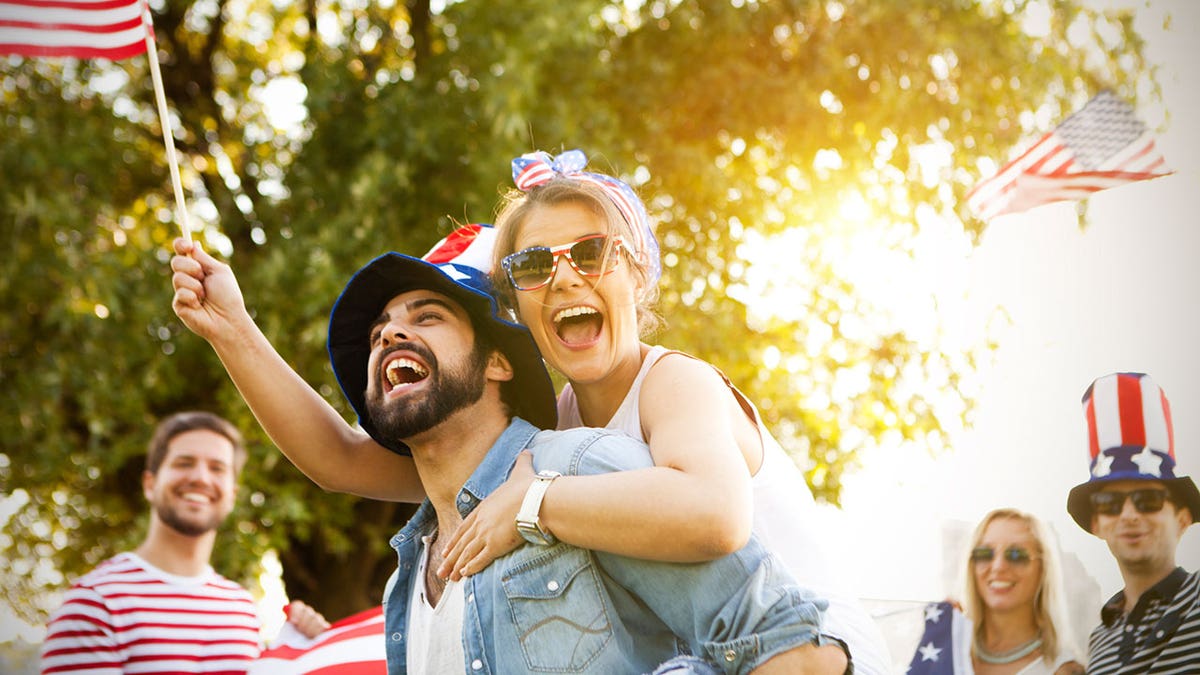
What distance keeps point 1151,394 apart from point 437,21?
5850mm

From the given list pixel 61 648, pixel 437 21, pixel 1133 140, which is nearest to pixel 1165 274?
pixel 1133 140

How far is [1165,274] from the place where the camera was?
740 cm

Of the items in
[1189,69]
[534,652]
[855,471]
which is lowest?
[534,652]

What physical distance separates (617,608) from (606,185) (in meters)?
1.11

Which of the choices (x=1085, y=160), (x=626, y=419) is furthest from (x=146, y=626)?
(x=1085, y=160)

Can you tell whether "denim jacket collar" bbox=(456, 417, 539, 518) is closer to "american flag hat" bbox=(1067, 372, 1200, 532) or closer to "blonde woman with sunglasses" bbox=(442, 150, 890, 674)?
"blonde woman with sunglasses" bbox=(442, 150, 890, 674)

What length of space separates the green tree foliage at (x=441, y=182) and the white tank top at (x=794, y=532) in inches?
207

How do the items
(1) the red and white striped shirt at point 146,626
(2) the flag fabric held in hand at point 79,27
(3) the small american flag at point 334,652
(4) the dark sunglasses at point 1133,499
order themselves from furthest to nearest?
(1) the red and white striped shirt at point 146,626
(4) the dark sunglasses at point 1133,499
(2) the flag fabric held in hand at point 79,27
(3) the small american flag at point 334,652

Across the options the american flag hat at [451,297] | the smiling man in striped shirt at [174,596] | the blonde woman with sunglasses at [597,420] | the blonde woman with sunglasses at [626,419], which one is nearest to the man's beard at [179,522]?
the smiling man in striped shirt at [174,596]

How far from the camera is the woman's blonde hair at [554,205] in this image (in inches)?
112

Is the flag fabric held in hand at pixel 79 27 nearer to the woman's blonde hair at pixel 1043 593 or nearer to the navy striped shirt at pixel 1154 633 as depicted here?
the woman's blonde hair at pixel 1043 593

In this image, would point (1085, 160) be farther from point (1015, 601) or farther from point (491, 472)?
point (491, 472)

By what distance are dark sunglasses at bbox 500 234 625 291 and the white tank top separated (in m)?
0.28

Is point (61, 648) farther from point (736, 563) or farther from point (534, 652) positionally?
point (736, 563)
